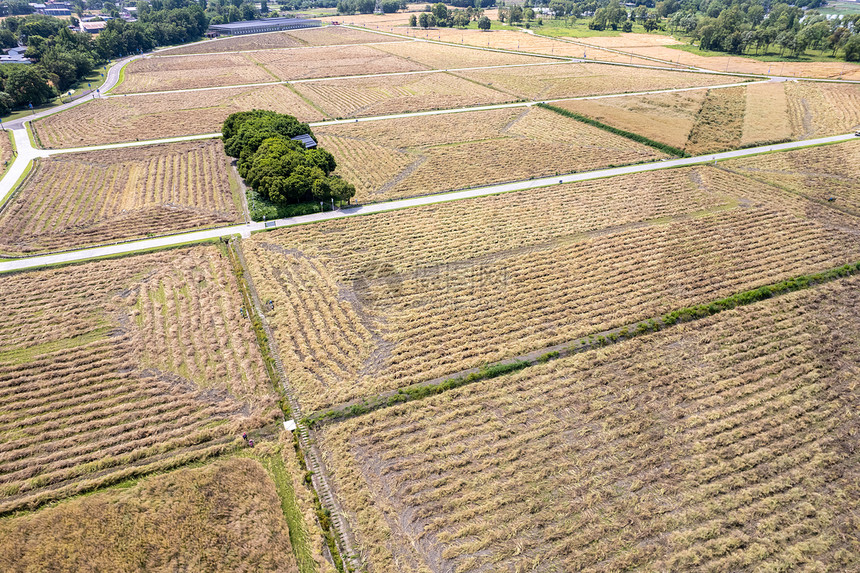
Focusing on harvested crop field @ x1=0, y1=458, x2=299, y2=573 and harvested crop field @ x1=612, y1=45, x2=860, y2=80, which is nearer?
harvested crop field @ x1=0, y1=458, x2=299, y2=573

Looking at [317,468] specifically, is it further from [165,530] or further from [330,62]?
[330,62]

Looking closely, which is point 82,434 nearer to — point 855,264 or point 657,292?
point 657,292

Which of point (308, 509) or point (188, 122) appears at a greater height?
point (188, 122)

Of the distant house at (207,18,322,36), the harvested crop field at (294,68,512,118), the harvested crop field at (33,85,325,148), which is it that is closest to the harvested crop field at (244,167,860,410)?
the harvested crop field at (294,68,512,118)

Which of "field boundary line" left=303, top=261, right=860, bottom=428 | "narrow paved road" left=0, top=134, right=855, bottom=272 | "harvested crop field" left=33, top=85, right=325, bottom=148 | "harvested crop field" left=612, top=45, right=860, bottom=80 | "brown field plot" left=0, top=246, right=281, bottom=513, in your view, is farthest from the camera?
"harvested crop field" left=612, top=45, right=860, bottom=80

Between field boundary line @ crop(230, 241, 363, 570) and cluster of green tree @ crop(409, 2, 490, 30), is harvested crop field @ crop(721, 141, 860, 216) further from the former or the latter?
cluster of green tree @ crop(409, 2, 490, 30)

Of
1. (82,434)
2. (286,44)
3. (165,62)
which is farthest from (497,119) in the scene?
(286,44)
